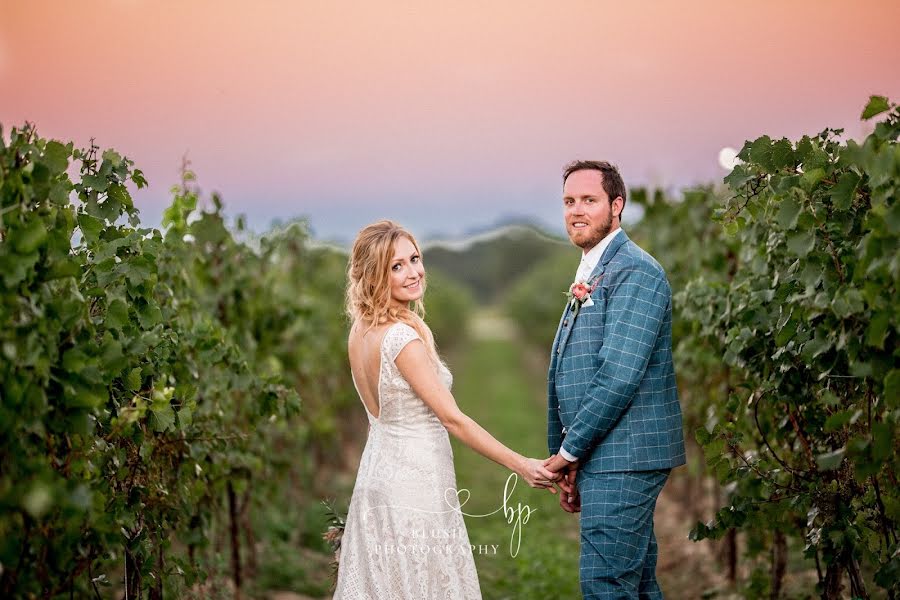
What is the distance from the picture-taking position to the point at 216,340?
→ 3.75 meters

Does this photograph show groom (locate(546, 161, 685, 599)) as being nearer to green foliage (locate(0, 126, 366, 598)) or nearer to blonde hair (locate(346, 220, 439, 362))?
blonde hair (locate(346, 220, 439, 362))

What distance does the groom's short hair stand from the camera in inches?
133

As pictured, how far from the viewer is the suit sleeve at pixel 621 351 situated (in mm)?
3059

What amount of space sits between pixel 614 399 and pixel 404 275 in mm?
995

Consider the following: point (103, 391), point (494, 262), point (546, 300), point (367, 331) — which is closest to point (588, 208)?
point (367, 331)

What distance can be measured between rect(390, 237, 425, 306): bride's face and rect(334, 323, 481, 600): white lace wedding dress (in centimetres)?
16

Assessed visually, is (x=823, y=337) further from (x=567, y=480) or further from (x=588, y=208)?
(x=567, y=480)

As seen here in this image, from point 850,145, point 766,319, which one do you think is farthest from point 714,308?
point 850,145

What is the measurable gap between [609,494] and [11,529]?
204 centimetres

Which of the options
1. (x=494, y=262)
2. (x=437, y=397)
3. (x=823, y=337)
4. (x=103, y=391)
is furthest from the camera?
(x=494, y=262)

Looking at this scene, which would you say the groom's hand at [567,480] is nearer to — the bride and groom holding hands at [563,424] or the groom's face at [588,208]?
the bride and groom holding hands at [563,424]

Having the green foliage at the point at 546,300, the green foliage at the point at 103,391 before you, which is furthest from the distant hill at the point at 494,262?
the green foliage at the point at 103,391

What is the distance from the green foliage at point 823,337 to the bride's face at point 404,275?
1256mm

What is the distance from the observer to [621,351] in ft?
10.1
